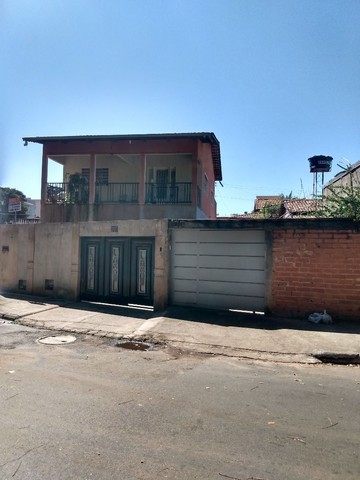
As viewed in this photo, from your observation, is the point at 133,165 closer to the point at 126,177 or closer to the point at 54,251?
the point at 126,177

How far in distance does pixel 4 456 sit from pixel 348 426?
9.90ft

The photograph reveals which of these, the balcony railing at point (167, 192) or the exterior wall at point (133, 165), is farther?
the balcony railing at point (167, 192)

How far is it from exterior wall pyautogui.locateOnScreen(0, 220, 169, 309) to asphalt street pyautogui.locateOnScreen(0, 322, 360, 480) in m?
4.99

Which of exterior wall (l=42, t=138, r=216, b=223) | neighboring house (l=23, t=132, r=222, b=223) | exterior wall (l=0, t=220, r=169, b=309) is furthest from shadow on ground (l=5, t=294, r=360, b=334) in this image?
neighboring house (l=23, t=132, r=222, b=223)

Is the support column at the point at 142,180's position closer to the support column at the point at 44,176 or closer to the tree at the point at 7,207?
the support column at the point at 44,176

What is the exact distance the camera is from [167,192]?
698 inches

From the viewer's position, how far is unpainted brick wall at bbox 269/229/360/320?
28.2 ft

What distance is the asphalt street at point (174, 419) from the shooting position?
2852mm

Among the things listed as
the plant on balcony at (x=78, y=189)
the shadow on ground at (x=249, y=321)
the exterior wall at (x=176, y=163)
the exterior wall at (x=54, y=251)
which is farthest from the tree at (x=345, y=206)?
the plant on balcony at (x=78, y=189)

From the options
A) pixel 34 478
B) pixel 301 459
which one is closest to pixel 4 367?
→ pixel 34 478

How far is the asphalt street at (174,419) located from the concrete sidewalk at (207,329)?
25.2 inches

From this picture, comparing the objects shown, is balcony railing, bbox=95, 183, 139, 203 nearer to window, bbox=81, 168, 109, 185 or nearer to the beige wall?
the beige wall

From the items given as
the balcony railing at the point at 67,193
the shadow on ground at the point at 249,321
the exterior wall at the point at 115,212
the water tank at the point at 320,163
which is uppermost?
the water tank at the point at 320,163

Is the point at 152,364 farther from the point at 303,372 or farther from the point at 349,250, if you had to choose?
the point at 349,250
